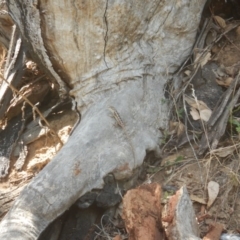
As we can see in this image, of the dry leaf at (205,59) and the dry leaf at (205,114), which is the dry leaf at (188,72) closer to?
the dry leaf at (205,59)

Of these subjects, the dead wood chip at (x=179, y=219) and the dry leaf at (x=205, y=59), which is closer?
the dead wood chip at (x=179, y=219)

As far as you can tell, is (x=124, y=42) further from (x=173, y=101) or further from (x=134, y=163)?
(x=134, y=163)

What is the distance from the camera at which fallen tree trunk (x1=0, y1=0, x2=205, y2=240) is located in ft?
9.71

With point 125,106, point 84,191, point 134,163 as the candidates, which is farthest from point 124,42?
point 84,191

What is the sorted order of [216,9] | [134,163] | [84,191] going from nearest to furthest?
1. [84,191]
2. [134,163]
3. [216,9]

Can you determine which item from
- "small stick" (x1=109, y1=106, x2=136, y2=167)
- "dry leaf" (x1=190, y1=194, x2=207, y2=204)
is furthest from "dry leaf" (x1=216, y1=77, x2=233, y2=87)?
"dry leaf" (x1=190, y1=194, x2=207, y2=204)

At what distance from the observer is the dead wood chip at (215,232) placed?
8.42 ft

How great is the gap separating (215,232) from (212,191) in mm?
355

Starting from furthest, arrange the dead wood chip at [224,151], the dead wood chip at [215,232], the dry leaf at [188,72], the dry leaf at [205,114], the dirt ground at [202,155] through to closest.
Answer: the dry leaf at [188,72] → the dry leaf at [205,114] → the dead wood chip at [224,151] → the dirt ground at [202,155] → the dead wood chip at [215,232]

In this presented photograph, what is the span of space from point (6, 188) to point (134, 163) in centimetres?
80

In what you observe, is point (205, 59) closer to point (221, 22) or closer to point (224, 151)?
point (221, 22)

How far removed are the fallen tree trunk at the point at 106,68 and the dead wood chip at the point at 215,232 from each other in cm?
A: 59

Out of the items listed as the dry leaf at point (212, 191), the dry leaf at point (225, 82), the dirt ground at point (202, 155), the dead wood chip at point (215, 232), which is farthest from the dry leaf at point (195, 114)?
the dead wood chip at point (215, 232)

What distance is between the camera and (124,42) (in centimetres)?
342
